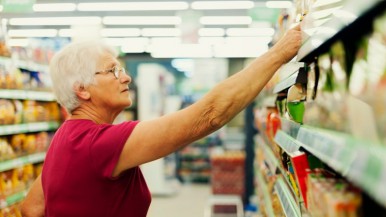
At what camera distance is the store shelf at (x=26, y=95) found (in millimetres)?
4293

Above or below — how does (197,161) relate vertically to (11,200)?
below

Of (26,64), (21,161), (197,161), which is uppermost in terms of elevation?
(26,64)

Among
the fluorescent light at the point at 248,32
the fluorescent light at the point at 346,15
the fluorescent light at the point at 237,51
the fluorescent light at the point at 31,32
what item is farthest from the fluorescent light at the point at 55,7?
the fluorescent light at the point at 346,15

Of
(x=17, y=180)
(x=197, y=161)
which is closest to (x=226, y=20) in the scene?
(x=197, y=161)

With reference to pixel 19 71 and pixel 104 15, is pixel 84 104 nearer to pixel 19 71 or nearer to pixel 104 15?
pixel 19 71

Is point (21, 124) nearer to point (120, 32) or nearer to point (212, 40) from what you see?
point (120, 32)

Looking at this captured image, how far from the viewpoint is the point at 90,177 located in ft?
5.96

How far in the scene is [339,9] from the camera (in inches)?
43.4

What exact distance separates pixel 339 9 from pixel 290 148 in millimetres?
839

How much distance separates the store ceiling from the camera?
1062 centimetres

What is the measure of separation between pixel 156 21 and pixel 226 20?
2062mm

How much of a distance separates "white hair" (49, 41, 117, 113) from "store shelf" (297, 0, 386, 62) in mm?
1006

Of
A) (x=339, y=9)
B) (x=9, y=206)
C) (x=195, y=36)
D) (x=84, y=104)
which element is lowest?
(x=9, y=206)

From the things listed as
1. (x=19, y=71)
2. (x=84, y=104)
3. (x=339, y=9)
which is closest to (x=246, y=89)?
(x=339, y=9)
